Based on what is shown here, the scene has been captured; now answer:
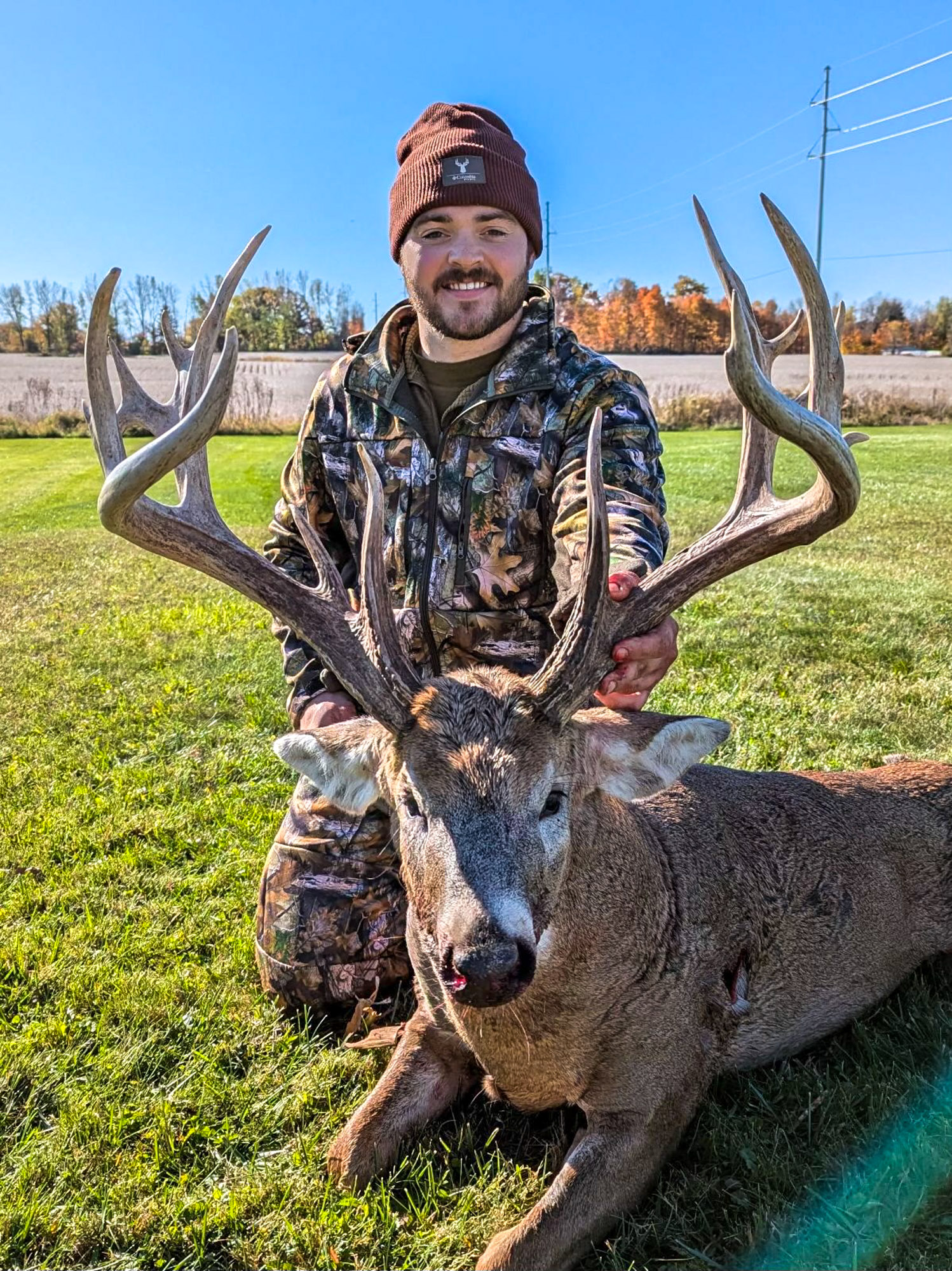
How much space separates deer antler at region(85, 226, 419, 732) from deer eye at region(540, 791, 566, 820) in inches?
19.8

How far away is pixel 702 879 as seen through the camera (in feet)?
12.7

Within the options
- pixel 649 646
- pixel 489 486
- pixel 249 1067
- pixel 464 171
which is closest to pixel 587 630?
pixel 649 646

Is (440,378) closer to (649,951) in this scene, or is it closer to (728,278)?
(728,278)

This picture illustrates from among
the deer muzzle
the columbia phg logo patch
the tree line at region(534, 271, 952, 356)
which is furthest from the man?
the tree line at region(534, 271, 952, 356)

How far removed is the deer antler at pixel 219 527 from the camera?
3250 millimetres

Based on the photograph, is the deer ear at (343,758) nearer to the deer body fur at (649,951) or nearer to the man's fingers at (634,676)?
the deer body fur at (649,951)

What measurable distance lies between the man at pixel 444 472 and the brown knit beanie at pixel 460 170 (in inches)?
0.4

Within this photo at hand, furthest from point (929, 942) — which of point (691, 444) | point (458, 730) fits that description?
point (691, 444)

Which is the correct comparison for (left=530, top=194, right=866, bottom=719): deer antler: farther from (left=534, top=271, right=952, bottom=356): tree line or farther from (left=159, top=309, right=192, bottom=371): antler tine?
(left=534, top=271, right=952, bottom=356): tree line

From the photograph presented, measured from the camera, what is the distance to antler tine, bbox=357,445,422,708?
326 centimetres

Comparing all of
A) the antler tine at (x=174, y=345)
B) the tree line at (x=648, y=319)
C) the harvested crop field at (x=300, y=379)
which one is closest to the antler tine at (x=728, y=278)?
the antler tine at (x=174, y=345)

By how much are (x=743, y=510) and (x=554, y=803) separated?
131 centimetres

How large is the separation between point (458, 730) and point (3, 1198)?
6.99 ft

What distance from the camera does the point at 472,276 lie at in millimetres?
4836
